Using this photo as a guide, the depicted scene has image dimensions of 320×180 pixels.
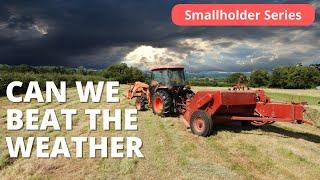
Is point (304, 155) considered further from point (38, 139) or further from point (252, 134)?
point (38, 139)

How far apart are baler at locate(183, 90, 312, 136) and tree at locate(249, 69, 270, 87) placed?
71.3 m

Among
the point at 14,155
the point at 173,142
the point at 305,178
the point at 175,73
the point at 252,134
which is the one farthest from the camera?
the point at 175,73

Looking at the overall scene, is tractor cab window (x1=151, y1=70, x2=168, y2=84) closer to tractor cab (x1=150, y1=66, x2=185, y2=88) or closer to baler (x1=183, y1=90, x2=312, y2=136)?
tractor cab (x1=150, y1=66, x2=185, y2=88)

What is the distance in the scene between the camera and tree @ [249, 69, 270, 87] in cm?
8269

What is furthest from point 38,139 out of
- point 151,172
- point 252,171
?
point 252,171

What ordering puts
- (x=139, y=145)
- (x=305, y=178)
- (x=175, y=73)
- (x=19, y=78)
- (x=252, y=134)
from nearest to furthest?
1. (x=305, y=178)
2. (x=139, y=145)
3. (x=252, y=134)
4. (x=175, y=73)
5. (x=19, y=78)

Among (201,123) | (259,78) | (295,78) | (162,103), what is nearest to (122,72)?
(259,78)

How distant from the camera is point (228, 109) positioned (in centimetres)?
1243

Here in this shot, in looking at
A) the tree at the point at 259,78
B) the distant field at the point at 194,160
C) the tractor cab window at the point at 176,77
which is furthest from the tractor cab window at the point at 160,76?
the tree at the point at 259,78

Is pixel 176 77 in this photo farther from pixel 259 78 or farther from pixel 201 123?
pixel 259 78

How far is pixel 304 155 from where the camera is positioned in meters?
9.53

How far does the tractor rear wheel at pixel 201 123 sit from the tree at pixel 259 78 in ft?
237

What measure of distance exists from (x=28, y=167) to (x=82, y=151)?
160cm

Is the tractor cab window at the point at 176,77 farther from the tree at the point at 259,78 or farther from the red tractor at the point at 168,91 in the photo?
the tree at the point at 259,78
